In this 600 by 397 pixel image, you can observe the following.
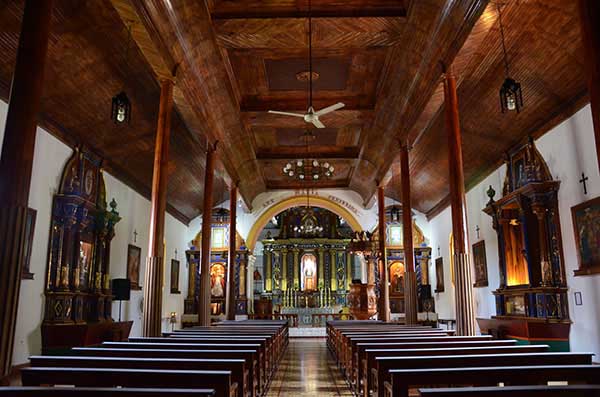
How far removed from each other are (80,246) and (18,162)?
21.6ft

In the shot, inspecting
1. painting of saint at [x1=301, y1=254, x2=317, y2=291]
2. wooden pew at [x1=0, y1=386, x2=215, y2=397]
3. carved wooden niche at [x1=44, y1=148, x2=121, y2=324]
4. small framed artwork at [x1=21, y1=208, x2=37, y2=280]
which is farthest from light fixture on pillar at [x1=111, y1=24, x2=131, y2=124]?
painting of saint at [x1=301, y1=254, x2=317, y2=291]

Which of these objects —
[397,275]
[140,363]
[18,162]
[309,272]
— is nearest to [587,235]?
[140,363]

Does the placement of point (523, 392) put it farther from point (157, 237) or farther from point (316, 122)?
point (316, 122)

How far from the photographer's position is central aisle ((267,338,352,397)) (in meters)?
6.49

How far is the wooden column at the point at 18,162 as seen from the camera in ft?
12.1

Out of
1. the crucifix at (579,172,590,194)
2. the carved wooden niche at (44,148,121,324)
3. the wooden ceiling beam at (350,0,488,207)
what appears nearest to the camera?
the wooden ceiling beam at (350,0,488,207)

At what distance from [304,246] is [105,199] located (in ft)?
51.7

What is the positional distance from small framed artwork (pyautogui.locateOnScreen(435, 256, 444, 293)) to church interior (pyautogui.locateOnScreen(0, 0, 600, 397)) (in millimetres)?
3900

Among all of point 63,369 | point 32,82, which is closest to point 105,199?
point 32,82

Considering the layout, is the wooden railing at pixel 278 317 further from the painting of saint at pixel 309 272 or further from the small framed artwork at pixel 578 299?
the small framed artwork at pixel 578 299

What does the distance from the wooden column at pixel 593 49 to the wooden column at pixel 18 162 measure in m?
4.53

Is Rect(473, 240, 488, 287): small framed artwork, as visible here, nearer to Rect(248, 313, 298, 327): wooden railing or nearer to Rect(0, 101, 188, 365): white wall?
Rect(248, 313, 298, 327): wooden railing

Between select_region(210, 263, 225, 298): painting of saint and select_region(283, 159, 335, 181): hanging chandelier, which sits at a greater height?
select_region(283, 159, 335, 181): hanging chandelier

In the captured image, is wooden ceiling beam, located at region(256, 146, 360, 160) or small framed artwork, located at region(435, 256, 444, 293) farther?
small framed artwork, located at region(435, 256, 444, 293)
